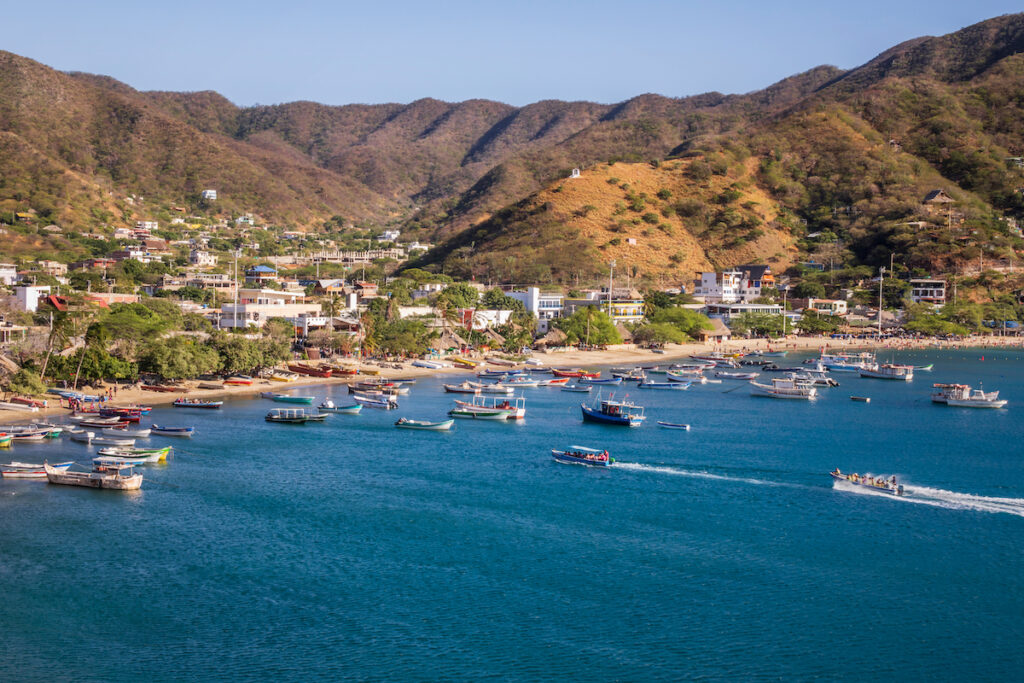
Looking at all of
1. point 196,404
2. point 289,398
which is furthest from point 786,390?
point 196,404

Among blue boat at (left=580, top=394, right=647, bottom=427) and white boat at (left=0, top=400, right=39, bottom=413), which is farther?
blue boat at (left=580, top=394, right=647, bottom=427)

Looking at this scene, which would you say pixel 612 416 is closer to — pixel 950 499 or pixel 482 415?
pixel 482 415

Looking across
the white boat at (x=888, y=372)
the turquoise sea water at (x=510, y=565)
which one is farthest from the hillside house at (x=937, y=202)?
the turquoise sea water at (x=510, y=565)

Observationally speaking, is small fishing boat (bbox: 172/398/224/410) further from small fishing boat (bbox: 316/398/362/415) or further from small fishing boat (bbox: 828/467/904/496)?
small fishing boat (bbox: 828/467/904/496)

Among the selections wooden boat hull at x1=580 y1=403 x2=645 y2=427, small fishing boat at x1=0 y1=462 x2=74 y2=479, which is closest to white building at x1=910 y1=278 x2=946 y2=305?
wooden boat hull at x1=580 y1=403 x2=645 y2=427

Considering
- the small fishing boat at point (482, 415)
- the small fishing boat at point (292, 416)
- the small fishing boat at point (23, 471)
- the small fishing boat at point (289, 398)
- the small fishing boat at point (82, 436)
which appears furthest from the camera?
the small fishing boat at point (289, 398)

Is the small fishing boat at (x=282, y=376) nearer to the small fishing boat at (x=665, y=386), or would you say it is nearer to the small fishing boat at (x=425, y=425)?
the small fishing boat at (x=425, y=425)
